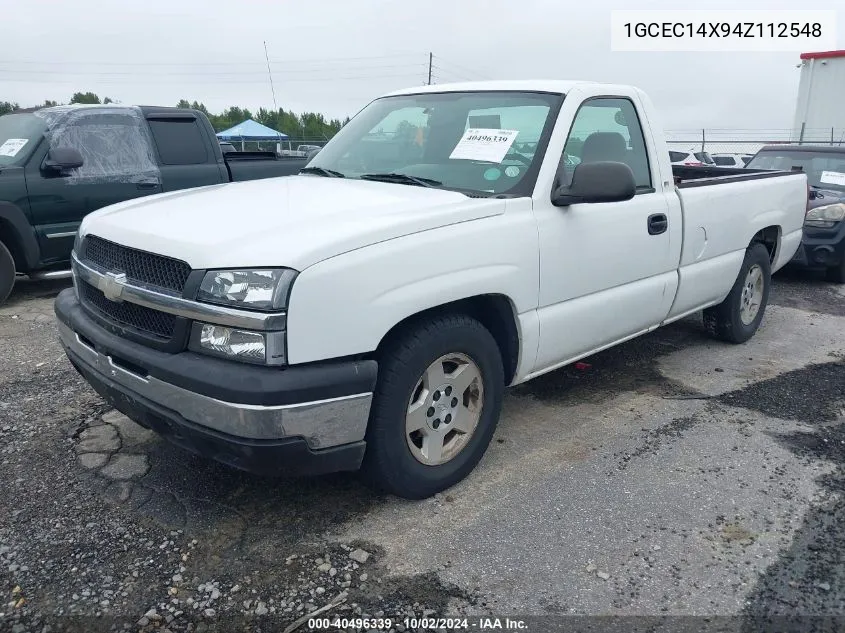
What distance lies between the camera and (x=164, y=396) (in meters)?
2.66

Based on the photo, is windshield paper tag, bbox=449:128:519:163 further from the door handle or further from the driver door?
the door handle

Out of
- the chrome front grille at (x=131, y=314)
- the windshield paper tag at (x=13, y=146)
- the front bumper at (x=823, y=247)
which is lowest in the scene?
the front bumper at (x=823, y=247)

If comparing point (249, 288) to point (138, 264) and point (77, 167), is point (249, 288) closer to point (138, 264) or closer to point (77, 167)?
point (138, 264)

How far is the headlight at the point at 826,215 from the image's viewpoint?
7.79m

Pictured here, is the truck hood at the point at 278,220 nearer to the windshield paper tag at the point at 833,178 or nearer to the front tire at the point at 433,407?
the front tire at the point at 433,407

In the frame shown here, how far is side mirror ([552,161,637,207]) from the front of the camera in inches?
128

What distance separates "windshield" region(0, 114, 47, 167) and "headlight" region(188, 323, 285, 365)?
4.90 meters

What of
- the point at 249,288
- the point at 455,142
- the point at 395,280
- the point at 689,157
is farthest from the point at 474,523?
the point at 689,157

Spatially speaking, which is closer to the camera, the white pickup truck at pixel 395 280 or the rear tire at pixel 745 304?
the white pickup truck at pixel 395 280

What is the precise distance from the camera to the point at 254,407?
2439mm

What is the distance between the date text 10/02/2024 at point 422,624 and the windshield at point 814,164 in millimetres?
7595

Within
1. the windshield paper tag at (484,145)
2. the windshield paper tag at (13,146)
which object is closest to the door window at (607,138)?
the windshield paper tag at (484,145)

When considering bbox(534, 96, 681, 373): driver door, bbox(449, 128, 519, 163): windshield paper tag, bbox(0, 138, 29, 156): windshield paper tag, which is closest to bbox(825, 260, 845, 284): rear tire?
bbox(534, 96, 681, 373): driver door

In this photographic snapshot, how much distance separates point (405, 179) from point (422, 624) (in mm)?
2117
